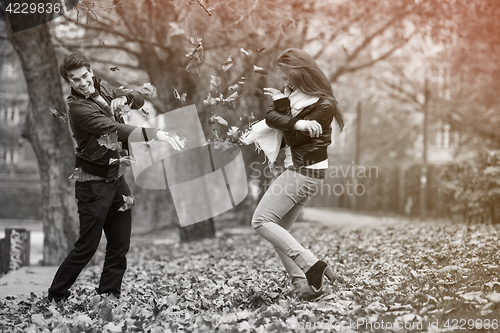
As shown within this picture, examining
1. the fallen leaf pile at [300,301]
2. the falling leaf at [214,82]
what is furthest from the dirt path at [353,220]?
the falling leaf at [214,82]

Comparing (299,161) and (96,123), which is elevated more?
(96,123)

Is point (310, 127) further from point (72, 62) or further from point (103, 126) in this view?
point (72, 62)

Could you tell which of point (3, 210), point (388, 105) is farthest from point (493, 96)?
point (3, 210)

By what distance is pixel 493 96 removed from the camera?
19031 mm

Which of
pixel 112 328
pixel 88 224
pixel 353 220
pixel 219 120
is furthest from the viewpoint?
pixel 353 220

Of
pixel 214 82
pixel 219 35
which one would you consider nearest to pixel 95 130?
pixel 214 82

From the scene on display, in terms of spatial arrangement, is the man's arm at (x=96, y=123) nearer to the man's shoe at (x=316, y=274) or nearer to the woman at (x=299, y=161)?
the woman at (x=299, y=161)

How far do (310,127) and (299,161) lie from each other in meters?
0.32

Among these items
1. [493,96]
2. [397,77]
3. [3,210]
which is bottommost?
[3,210]

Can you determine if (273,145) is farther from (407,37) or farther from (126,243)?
(407,37)

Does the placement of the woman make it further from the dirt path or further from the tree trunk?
→ the dirt path

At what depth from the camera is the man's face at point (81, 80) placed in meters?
4.80

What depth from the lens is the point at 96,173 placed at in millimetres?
4957

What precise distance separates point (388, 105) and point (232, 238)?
16504mm
